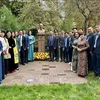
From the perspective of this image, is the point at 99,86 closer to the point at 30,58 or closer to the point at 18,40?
the point at 18,40

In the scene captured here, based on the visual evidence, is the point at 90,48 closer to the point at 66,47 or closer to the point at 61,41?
the point at 66,47

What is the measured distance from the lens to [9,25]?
45.7ft

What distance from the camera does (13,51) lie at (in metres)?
8.74

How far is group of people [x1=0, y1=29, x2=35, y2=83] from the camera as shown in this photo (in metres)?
7.38

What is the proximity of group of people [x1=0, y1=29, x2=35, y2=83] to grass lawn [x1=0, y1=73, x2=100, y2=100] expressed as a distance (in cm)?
135

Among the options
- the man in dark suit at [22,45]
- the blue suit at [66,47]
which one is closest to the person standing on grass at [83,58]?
the blue suit at [66,47]

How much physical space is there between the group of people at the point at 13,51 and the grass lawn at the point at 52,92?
135cm

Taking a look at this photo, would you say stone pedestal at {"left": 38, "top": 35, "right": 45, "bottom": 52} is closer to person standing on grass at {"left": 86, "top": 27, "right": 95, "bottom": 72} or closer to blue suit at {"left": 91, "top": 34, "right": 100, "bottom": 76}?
person standing on grass at {"left": 86, "top": 27, "right": 95, "bottom": 72}

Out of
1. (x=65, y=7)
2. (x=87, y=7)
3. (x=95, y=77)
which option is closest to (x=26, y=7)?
(x=65, y=7)

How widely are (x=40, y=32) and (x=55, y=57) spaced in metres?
1.82

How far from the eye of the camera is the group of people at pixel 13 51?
24.2ft

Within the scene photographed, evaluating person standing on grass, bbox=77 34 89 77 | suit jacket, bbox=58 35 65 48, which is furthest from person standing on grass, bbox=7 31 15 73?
suit jacket, bbox=58 35 65 48

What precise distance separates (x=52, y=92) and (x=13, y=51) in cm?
348

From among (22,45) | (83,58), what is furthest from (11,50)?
(83,58)
